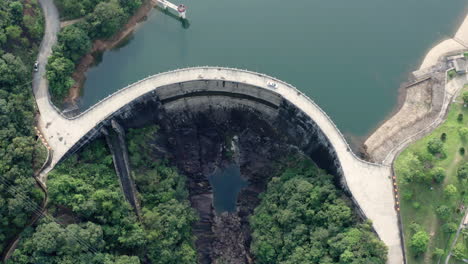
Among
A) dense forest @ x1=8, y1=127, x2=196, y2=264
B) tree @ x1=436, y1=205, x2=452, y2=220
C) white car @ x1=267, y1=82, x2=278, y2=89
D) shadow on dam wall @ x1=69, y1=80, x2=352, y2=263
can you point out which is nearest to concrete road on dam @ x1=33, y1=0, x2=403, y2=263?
white car @ x1=267, y1=82, x2=278, y2=89

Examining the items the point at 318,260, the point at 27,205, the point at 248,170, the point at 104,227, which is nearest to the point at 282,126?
the point at 248,170

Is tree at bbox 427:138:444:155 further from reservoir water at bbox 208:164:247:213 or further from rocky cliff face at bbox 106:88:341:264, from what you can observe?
reservoir water at bbox 208:164:247:213

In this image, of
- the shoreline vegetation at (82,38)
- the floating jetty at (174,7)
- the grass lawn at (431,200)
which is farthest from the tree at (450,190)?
the shoreline vegetation at (82,38)

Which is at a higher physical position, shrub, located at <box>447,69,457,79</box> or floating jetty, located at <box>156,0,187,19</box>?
floating jetty, located at <box>156,0,187,19</box>

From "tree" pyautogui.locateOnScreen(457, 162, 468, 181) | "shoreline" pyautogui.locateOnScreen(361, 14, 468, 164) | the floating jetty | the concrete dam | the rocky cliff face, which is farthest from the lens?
the floating jetty

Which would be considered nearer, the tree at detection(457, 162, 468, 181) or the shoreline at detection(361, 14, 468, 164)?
the tree at detection(457, 162, 468, 181)

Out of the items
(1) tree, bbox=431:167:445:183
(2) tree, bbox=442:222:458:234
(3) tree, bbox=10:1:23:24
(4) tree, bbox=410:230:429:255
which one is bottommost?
(4) tree, bbox=410:230:429:255

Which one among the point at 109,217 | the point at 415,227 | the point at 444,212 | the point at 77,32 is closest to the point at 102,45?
the point at 77,32
